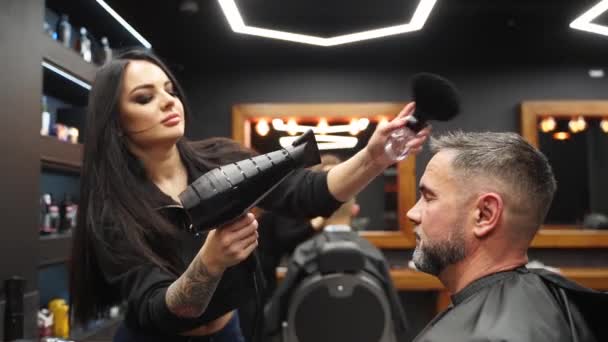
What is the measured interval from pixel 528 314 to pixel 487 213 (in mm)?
264

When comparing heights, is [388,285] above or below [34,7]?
below

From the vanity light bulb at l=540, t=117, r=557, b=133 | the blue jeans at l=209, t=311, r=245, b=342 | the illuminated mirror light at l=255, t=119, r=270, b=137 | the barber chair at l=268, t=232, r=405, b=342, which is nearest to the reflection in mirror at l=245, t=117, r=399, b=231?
the illuminated mirror light at l=255, t=119, r=270, b=137

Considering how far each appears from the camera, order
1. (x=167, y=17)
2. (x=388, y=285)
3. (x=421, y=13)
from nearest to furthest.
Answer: (x=421, y=13) < (x=388, y=285) < (x=167, y=17)

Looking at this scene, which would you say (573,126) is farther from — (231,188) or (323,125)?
(231,188)

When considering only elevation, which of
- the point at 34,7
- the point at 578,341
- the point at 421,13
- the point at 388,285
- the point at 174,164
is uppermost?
the point at 34,7

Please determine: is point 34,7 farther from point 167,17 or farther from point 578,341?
point 578,341

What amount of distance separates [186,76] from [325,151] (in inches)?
59.2

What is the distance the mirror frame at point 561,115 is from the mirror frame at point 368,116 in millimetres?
1062

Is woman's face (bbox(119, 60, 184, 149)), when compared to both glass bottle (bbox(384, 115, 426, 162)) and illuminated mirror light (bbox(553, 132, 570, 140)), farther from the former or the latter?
illuminated mirror light (bbox(553, 132, 570, 140))

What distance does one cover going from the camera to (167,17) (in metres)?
4.32

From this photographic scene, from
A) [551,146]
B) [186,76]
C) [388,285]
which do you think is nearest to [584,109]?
[551,146]

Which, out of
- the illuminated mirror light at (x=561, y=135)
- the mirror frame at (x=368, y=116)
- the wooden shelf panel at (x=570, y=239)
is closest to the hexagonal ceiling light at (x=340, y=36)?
the mirror frame at (x=368, y=116)

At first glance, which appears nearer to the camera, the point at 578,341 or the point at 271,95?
the point at 578,341

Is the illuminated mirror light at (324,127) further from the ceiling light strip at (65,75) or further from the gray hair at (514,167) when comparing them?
the gray hair at (514,167)
